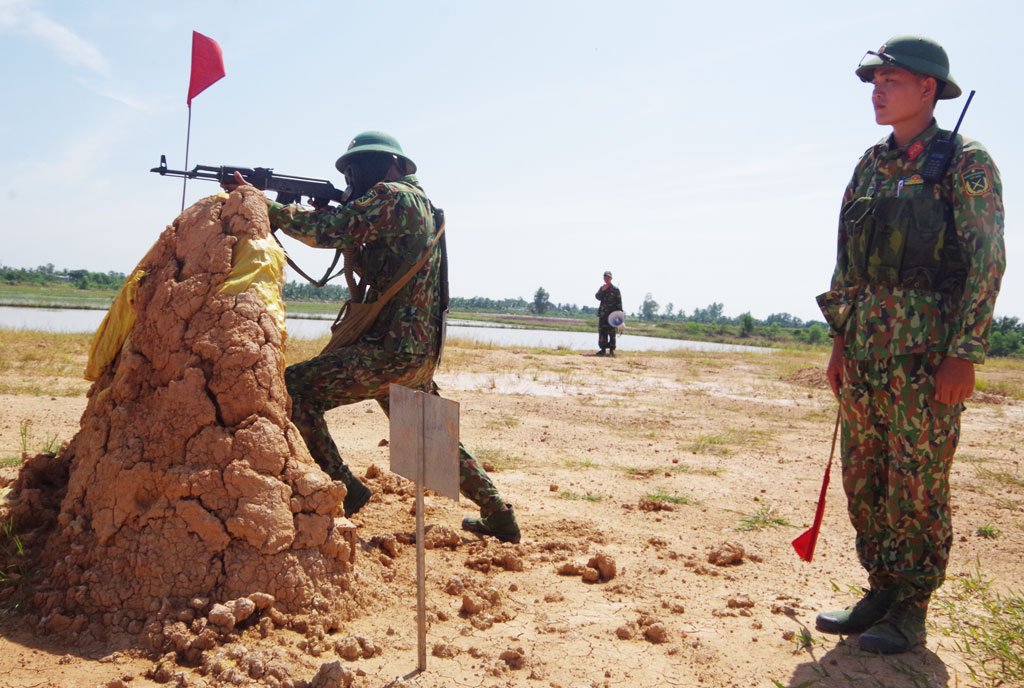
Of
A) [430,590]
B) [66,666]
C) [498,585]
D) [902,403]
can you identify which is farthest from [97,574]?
[902,403]

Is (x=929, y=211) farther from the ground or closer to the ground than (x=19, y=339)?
farther from the ground

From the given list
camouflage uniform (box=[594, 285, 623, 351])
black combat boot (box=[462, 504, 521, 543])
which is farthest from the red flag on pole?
camouflage uniform (box=[594, 285, 623, 351])

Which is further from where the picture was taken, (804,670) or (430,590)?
(430,590)

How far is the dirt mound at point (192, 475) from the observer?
265 centimetres

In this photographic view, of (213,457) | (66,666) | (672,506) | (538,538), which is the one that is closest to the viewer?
(66,666)

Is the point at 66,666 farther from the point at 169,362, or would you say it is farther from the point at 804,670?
the point at 804,670

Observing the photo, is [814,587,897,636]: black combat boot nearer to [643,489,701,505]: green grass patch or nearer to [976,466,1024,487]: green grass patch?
[643,489,701,505]: green grass patch

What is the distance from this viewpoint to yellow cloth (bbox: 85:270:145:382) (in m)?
3.21

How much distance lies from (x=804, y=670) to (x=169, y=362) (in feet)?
9.26

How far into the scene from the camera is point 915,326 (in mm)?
2832

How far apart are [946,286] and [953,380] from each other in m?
0.39

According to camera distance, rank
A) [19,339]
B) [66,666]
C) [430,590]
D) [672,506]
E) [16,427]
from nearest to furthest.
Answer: [66,666] → [430,590] → [672,506] → [16,427] → [19,339]

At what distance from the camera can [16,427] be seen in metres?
5.94

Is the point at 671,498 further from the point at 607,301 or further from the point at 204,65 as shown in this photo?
the point at 607,301
